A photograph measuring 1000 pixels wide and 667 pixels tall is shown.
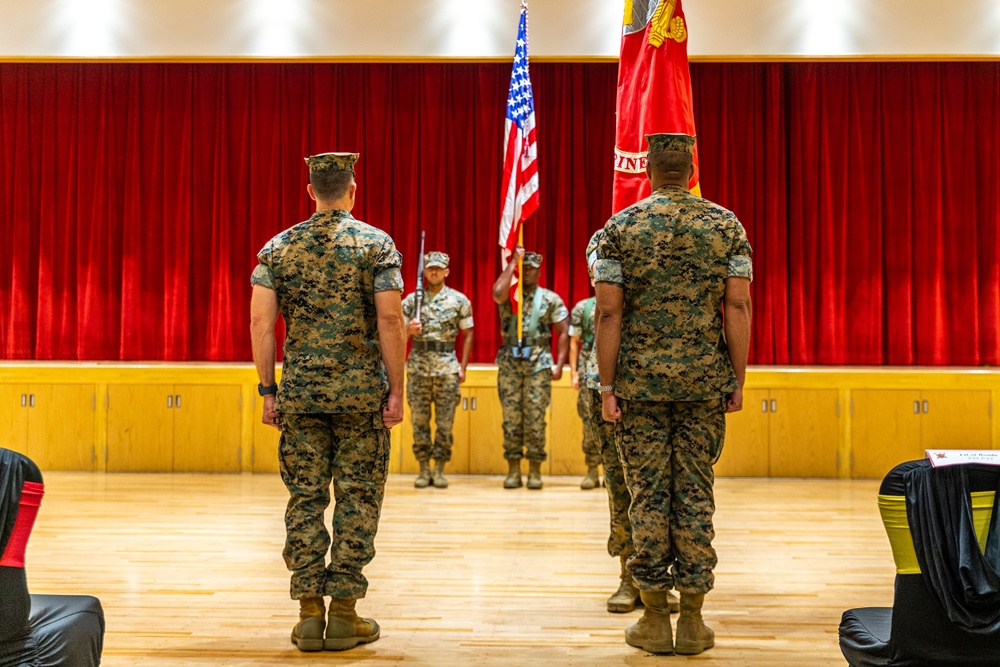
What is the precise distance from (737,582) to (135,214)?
6806 millimetres

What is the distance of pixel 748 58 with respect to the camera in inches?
321

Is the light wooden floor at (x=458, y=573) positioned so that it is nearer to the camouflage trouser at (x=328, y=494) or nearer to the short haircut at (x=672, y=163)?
the camouflage trouser at (x=328, y=494)

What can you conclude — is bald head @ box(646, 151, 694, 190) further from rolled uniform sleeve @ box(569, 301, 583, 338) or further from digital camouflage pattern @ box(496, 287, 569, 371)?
digital camouflage pattern @ box(496, 287, 569, 371)

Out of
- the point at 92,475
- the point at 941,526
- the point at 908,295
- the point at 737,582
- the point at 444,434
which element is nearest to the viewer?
the point at 941,526

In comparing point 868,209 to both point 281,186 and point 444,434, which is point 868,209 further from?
point 281,186

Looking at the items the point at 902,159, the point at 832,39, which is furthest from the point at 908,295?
the point at 832,39

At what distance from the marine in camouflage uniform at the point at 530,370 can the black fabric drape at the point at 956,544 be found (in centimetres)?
500

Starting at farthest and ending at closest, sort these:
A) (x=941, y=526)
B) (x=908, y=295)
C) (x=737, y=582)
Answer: (x=908, y=295)
(x=737, y=582)
(x=941, y=526)

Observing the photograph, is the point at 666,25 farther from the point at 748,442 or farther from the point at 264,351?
the point at 748,442

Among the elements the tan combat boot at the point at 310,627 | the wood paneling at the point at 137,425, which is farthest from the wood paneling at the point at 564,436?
the tan combat boot at the point at 310,627

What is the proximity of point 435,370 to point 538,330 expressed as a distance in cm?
80

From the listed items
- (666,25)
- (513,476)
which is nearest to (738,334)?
(666,25)

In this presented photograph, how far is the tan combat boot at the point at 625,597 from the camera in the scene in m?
3.89

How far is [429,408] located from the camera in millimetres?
7344
